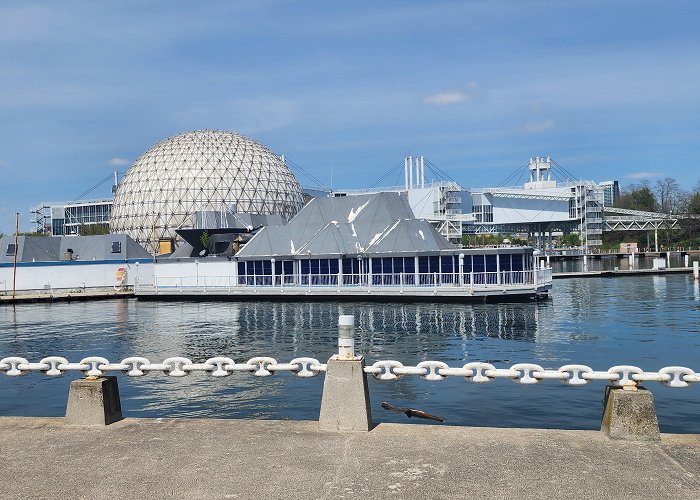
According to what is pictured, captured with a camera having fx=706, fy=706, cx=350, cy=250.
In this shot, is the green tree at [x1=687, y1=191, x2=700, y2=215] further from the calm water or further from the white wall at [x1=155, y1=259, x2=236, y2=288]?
the white wall at [x1=155, y1=259, x2=236, y2=288]

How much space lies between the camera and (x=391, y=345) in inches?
1378

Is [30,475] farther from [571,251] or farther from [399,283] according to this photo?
[571,251]

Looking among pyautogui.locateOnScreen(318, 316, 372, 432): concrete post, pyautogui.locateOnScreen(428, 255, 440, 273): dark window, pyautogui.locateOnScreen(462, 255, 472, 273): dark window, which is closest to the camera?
pyautogui.locateOnScreen(318, 316, 372, 432): concrete post

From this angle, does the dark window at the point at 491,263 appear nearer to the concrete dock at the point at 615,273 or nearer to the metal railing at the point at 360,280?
the metal railing at the point at 360,280

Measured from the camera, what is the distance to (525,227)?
7047 inches

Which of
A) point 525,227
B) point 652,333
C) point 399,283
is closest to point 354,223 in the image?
point 399,283

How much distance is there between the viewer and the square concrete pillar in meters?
11.6

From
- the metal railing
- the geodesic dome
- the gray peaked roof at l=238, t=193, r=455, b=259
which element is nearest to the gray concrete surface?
the metal railing

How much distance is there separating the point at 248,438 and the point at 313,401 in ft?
33.0

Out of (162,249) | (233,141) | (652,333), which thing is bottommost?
(652,333)

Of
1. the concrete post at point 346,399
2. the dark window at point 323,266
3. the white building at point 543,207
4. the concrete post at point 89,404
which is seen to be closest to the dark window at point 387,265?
the dark window at point 323,266

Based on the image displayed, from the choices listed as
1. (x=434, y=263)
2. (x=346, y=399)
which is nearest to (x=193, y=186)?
(x=434, y=263)

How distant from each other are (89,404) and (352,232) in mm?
58193

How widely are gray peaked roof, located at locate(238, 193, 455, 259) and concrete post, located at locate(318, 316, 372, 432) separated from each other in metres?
52.6
